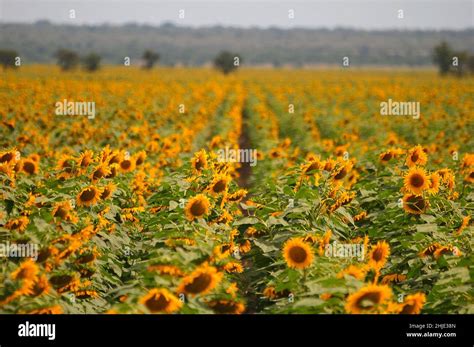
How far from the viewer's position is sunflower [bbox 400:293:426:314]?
14.4ft

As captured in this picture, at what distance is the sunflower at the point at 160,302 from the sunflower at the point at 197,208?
5.43 ft

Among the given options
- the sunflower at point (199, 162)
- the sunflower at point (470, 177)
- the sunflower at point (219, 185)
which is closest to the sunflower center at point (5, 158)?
the sunflower at point (199, 162)

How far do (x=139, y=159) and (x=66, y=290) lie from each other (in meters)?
4.51

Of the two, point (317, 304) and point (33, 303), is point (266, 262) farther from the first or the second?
point (33, 303)

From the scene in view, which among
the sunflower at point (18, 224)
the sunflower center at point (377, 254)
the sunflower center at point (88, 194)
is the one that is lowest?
the sunflower center at point (377, 254)

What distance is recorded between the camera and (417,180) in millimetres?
6598

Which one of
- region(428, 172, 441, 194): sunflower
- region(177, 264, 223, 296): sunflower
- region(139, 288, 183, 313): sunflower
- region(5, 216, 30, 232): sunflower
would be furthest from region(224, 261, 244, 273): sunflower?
region(428, 172, 441, 194): sunflower

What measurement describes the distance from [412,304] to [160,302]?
1.79 m

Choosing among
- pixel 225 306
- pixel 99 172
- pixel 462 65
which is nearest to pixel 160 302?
pixel 225 306

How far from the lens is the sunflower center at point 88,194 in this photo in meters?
6.34

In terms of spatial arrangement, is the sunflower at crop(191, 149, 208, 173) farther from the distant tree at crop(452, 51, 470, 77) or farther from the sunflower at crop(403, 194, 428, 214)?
the distant tree at crop(452, 51, 470, 77)

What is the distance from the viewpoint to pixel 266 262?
6211 millimetres

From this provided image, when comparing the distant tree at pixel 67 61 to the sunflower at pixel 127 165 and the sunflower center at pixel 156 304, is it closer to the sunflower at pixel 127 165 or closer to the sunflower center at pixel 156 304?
the sunflower at pixel 127 165
